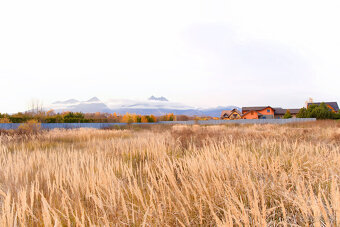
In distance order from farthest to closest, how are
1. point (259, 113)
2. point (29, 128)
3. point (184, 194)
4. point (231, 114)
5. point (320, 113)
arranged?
point (231, 114), point (259, 113), point (320, 113), point (29, 128), point (184, 194)

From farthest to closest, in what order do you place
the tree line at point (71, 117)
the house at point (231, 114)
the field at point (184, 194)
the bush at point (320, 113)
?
the house at point (231, 114), the bush at point (320, 113), the tree line at point (71, 117), the field at point (184, 194)

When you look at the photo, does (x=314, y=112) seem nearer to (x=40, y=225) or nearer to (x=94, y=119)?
(x=94, y=119)

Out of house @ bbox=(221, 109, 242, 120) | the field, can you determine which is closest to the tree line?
the field

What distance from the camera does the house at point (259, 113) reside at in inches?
2030

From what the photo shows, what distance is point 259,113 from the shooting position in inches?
2084

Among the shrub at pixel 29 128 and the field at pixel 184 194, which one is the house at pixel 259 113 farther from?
the field at pixel 184 194

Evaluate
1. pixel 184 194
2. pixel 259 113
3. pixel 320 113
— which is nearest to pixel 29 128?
pixel 184 194

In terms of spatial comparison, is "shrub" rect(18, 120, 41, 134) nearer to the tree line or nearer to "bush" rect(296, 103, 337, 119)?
the tree line

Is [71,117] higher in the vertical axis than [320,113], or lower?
higher

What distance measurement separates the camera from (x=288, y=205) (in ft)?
5.55

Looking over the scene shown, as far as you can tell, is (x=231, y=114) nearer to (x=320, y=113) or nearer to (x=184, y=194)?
(x=320, y=113)

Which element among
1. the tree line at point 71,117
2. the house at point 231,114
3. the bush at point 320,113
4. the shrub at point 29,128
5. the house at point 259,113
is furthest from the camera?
the house at point 231,114

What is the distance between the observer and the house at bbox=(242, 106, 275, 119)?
169 feet

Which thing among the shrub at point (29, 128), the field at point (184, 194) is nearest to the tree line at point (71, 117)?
the shrub at point (29, 128)
